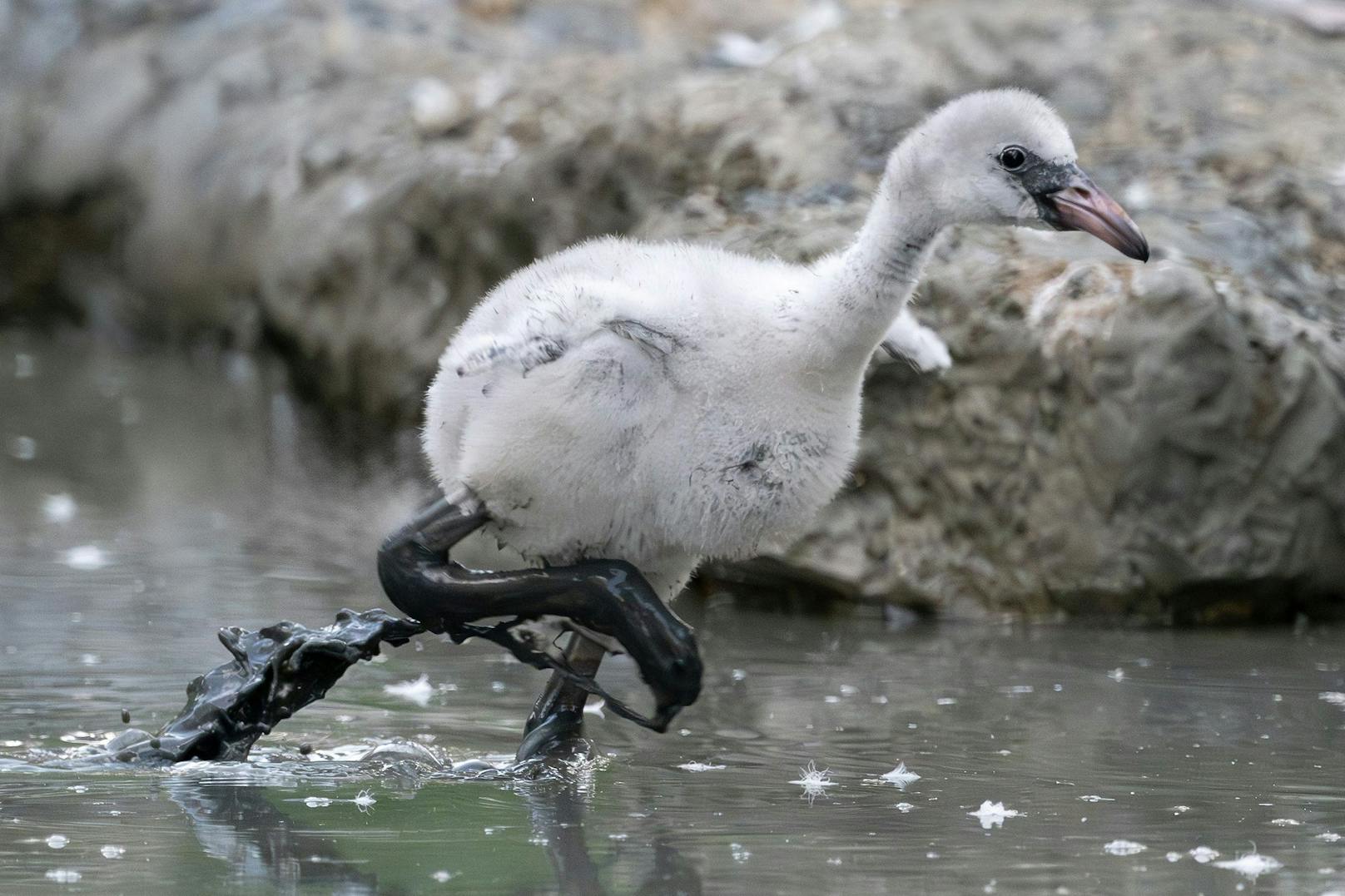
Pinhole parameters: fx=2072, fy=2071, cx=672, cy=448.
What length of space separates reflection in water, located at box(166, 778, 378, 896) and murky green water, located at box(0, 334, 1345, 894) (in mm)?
10

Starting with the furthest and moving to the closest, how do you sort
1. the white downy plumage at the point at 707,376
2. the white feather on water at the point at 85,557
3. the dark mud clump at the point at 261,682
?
the white feather on water at the point at 85,557 → the dark mud clump at the point at 261,682 → the white downy plumage at the point at 707,376

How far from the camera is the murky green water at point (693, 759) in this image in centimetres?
415

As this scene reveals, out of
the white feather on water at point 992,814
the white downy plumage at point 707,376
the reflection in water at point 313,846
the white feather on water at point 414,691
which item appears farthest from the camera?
the white feather on water at point 414,691

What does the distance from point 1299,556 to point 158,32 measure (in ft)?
29.7

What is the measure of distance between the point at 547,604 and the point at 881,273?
1.11 meters

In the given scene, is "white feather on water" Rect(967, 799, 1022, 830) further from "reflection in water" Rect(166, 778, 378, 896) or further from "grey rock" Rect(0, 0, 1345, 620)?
"reflection in water" Rect(166, 778, 378, 896)

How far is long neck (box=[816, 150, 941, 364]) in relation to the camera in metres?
4.82

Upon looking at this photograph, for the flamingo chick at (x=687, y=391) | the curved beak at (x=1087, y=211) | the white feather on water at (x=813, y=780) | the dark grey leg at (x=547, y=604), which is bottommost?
the white feather on water at (x=813, y=780)

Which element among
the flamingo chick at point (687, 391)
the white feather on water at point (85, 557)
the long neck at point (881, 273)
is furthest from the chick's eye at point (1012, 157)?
the white feather on water at point (85, 557)

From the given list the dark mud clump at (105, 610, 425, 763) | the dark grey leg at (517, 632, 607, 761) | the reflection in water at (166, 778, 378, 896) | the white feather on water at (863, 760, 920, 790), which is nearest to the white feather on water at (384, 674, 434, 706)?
the dark mud clump at (105, 610, 425, 763)

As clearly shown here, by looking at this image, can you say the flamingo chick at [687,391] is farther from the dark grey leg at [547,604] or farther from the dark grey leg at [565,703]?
the dark grey leg at [565,703]

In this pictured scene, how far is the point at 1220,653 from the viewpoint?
656 centimetres

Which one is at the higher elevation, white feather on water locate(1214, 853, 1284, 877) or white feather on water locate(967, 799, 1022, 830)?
white feather on water locate(1214, 853, 1284, 877)

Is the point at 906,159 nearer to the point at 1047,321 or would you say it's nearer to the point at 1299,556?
the point at 1047,321
